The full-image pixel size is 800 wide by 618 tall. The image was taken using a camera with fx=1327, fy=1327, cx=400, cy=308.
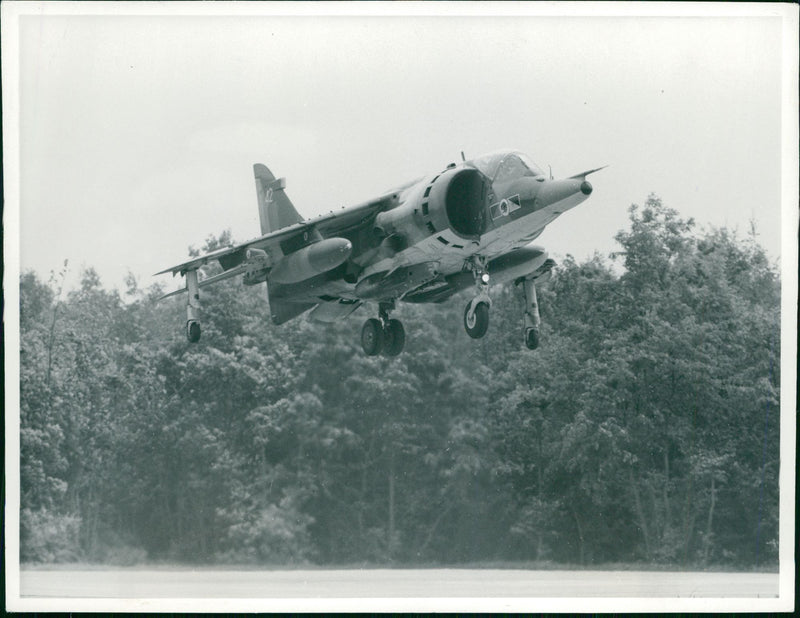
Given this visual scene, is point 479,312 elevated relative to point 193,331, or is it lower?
elevated

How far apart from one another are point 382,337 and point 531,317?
2622mm

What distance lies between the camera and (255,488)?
112 feet

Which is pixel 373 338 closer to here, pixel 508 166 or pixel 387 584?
pixel 508 166

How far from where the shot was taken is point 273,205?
25.1m

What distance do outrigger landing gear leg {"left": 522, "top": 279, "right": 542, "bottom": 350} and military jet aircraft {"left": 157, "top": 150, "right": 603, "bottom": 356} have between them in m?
0.02

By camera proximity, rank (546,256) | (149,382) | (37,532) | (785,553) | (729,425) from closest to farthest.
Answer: (785,553)
(546,256)
(37,532)
(729,425)
(149,382)

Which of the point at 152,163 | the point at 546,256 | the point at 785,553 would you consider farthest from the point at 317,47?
the point at 785,553

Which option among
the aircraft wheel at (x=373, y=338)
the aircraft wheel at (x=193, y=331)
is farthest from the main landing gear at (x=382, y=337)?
the aircraft wheel at (x=193, y=331)

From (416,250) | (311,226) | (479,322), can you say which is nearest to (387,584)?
(311,226)

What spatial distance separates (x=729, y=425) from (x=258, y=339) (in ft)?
42.9

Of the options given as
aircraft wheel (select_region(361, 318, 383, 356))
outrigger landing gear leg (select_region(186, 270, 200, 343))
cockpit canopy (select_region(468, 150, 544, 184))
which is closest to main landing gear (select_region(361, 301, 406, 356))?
aircraft wheel (select_region(361, 318, 383, 356))

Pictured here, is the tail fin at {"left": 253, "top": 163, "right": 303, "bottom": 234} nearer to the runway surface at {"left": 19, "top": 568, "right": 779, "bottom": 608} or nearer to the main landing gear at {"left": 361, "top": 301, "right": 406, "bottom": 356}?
the main landing gear at {"left": 361, "top": 301, "right": 406, "bottom": 356}

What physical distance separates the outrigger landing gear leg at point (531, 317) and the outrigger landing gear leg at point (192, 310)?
17.8 ft

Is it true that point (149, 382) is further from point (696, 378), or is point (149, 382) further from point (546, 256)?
point (546, 256)
